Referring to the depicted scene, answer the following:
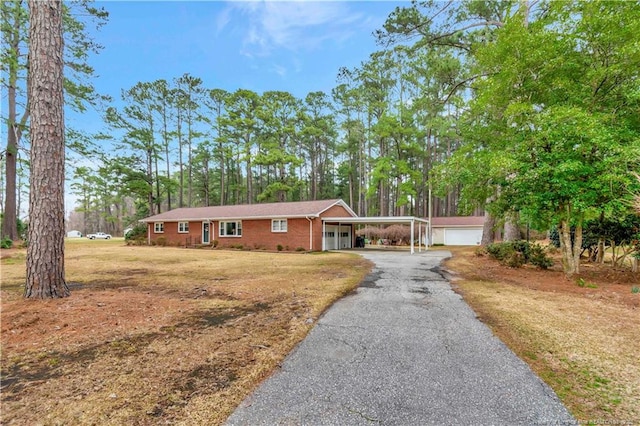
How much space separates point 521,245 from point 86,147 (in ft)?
79.4

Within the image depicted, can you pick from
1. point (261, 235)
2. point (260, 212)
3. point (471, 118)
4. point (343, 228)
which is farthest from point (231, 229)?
point (471, 118)

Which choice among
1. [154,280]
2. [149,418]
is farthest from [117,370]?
[154,280]

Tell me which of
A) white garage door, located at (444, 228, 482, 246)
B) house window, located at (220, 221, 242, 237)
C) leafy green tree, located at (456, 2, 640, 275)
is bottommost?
white garage door, located at (444, 228, 482, 246)

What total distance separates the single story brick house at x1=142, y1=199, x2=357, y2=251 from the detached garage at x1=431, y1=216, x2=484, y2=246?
416 inches

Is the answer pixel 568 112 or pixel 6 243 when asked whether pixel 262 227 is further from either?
pixel 568 112

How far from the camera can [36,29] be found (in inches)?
201

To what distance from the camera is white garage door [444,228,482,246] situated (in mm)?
27625

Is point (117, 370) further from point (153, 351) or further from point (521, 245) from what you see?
point (521, 245)

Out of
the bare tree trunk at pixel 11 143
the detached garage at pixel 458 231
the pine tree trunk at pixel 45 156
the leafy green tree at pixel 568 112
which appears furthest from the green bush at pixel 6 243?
the detached garage at pixel 458 231

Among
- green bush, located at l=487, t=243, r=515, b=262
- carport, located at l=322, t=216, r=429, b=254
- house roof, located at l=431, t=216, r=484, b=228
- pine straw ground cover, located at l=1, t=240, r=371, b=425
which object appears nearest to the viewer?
pine straw ground cover, located at l=1, t=240, r=371, b=425

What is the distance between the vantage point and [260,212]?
20.9 metres

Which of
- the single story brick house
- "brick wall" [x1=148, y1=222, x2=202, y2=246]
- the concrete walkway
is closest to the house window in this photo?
the single story brick house

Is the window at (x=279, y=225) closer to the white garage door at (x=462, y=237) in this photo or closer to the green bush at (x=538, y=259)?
the green bush at (x=538, y=259)

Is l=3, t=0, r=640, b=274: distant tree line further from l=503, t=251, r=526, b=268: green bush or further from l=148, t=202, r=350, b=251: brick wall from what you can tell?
l=148, t=202, r=350, b=251: brick wall
